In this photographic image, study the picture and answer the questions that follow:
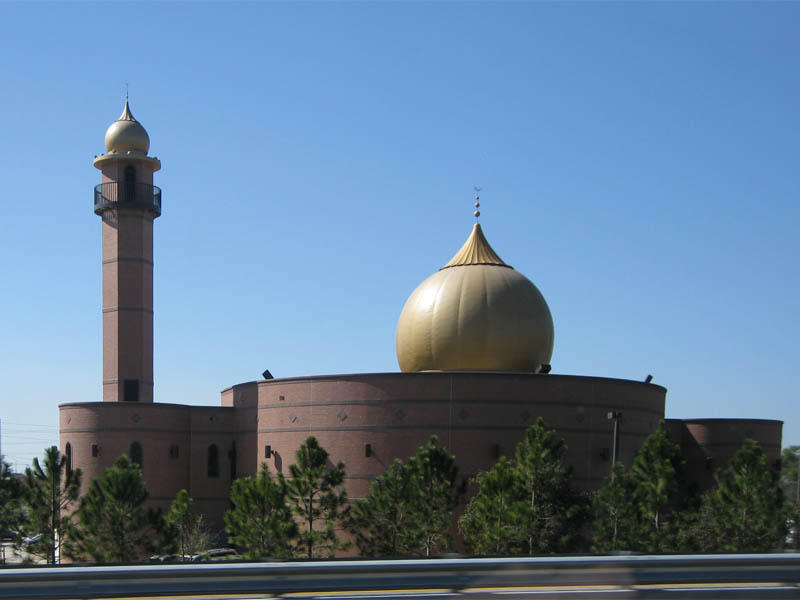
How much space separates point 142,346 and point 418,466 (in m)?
17.7

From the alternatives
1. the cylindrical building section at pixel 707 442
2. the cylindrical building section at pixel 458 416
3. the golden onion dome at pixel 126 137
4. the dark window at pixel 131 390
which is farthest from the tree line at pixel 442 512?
the golden onion dome at pixel 126 137

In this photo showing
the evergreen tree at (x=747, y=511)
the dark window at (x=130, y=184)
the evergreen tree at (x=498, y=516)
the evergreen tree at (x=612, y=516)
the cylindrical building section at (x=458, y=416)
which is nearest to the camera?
the evergreen tree at (x=498, y=516)

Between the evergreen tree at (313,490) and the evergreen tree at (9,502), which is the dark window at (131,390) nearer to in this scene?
the evergreen tree at (9,502)

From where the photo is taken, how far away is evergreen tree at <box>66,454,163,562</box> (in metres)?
28.2

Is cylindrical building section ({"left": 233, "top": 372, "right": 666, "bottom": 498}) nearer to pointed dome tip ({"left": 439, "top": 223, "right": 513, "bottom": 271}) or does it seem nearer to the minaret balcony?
pointed dome tip ({"left": 439, "top": 223, "right": 513, "bottom": 271})

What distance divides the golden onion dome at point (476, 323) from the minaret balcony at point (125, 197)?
43.4 feet

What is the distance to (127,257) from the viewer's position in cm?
4166

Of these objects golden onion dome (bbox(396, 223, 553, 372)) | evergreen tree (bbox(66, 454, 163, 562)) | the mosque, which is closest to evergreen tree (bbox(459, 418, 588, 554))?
the mosque

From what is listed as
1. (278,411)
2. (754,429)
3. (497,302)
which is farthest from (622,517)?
(754,429)

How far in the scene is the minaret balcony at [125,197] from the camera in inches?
1648

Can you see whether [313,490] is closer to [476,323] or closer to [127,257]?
[476,323]

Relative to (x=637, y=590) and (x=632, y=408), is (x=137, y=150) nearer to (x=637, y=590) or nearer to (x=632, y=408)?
(x=632, y=408)

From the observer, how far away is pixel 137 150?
141ft

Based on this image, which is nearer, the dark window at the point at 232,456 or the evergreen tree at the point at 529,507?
the evergreen tree at the point at 529,507
